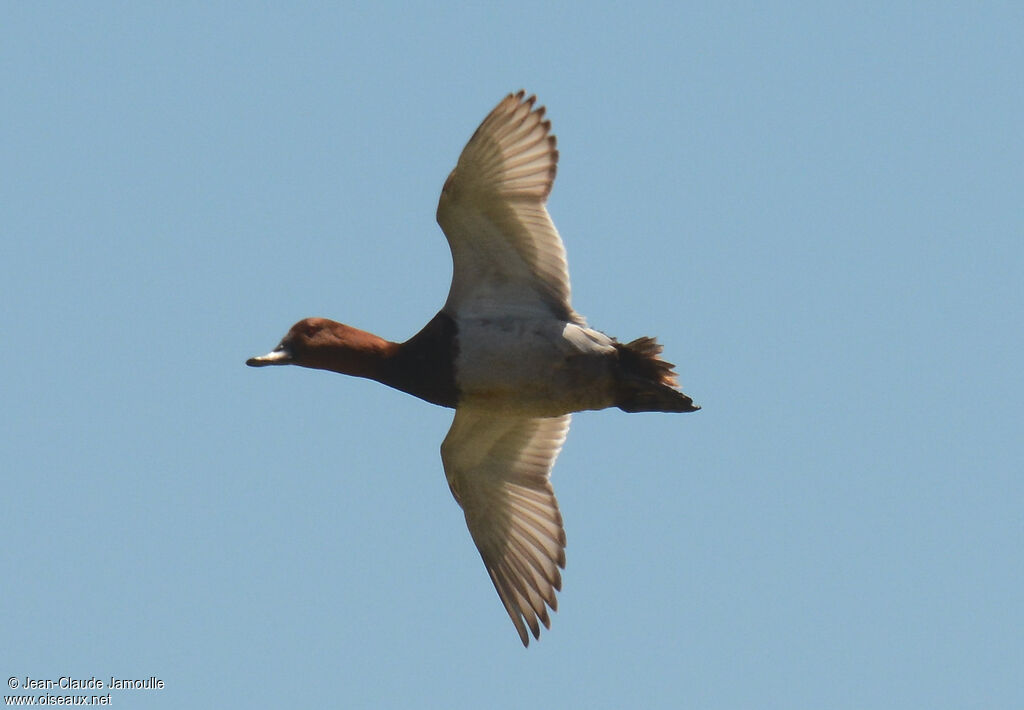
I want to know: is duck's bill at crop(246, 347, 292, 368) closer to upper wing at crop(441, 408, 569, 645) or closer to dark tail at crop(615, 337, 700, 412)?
upper wing at crop(441, 408, 569, 645)

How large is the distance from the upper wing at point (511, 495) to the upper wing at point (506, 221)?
106cm

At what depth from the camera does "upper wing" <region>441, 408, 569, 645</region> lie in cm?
1220

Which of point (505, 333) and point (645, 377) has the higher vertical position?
point (505, 333)

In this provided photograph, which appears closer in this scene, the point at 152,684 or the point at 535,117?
the point at 535,117

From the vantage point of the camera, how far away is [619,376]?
11461mm

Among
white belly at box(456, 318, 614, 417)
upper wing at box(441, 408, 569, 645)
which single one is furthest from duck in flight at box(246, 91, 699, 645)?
upper wing at box(441, 408, 569, 645)

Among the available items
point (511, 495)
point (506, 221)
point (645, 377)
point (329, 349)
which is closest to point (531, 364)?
point (645, 377)

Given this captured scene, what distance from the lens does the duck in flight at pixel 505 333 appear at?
1129 cm

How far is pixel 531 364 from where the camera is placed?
37.0 feet

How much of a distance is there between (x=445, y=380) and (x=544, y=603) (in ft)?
6.81

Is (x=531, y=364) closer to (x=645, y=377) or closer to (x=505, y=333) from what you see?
(x=505, y=333)

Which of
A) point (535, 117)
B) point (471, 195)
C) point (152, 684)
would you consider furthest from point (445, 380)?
point (152, 684)

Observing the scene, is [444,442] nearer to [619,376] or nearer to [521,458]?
[521,458]

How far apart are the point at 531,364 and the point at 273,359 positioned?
1953 millimetres
